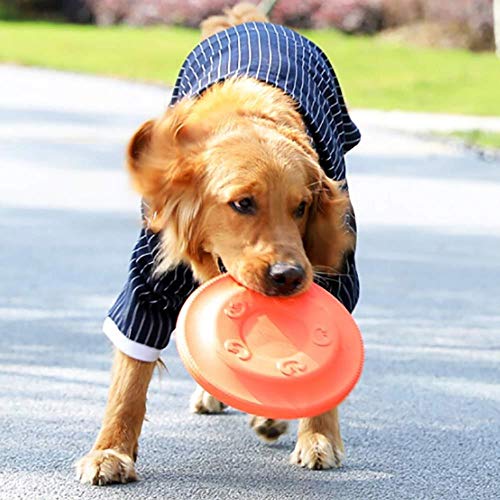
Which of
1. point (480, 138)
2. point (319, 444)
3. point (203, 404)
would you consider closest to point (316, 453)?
point (319, 444)

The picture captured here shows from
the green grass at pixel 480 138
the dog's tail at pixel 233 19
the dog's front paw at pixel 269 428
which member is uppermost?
the dog's tail at pixel 233 19

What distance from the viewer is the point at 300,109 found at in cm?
498

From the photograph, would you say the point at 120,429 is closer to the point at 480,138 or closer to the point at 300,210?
the point at 300,210

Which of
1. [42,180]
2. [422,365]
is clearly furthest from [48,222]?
[422,365]

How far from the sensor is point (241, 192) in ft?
14.4

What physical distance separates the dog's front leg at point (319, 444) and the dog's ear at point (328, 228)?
0.61 metres

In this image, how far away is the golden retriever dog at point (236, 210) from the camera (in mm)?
4387

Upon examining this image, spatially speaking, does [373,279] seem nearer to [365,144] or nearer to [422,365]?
[422,365]

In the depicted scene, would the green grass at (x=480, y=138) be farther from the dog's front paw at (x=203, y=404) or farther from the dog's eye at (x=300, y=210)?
the dog's eye at (x=300, y=210)

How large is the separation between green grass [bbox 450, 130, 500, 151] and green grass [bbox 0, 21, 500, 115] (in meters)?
2.90

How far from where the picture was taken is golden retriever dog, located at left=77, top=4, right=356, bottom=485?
14.4 ft

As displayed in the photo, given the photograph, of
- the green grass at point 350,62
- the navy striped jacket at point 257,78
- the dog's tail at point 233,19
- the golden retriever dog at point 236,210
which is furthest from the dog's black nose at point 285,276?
the green grass at point 350,62

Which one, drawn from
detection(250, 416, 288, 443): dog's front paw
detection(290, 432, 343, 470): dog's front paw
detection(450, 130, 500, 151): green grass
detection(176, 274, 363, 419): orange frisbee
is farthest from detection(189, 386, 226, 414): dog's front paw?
detection(450, 130, 500, 151): green grass

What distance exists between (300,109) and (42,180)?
7825 mm
